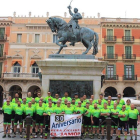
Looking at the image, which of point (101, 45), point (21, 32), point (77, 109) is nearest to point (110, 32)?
point (101, 45)

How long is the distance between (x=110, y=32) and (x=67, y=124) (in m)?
33.1

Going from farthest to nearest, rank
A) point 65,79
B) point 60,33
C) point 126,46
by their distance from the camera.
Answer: point 126,46
point 60,33
point 65,79

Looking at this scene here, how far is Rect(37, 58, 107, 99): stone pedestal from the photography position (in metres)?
11.7

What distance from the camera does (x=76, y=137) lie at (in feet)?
29.3

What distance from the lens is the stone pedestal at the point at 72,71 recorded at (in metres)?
11.7

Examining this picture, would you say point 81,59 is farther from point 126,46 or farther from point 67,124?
point 126,46

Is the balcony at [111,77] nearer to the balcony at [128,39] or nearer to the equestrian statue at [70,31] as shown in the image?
the balcony at [128,39]

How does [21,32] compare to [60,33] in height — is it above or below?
above

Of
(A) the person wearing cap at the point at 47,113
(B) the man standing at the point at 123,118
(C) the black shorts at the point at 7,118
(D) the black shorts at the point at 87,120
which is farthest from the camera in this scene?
(C) the black shorts at the point at 7,118

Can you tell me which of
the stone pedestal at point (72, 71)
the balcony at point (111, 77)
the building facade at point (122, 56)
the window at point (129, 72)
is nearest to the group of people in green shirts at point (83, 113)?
the stone pedestal at point (72, 71)

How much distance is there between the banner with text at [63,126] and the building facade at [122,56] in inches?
1157

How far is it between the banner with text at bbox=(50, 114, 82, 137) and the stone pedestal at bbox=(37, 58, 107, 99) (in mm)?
3244

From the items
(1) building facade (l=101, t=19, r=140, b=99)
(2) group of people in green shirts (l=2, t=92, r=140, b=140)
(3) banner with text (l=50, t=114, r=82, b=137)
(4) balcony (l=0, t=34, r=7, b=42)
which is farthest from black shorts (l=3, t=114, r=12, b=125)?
(4) balcony (l=0, t=34, r=7, b=42)

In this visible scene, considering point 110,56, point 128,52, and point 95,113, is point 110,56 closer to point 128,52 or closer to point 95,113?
point 128,52
